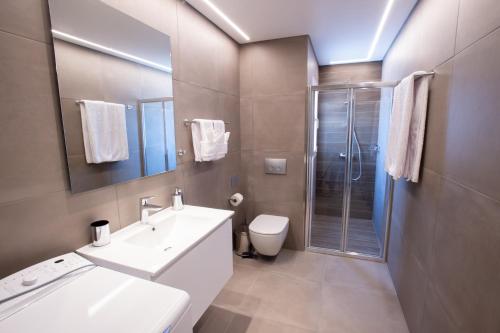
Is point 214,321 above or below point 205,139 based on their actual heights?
below

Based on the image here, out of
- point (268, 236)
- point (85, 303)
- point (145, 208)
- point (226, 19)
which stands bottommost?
point (268, 236)

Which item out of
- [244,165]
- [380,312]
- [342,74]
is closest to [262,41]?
[244,165]

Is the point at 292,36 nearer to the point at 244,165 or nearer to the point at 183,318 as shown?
the point at 244,165

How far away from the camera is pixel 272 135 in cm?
288

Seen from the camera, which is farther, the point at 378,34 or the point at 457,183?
the point at 378,34

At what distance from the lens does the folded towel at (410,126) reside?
1646mm

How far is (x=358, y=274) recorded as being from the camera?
2.51 m

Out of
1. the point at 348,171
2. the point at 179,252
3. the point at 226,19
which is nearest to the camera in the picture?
the point at 179,252

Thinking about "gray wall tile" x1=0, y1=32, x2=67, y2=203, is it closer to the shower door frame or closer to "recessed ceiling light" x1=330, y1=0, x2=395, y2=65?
the shower door frame

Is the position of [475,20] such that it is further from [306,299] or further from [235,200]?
[235,200]

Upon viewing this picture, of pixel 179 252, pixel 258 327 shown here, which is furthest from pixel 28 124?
pixel 258 327

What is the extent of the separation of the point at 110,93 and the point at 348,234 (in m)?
2.96

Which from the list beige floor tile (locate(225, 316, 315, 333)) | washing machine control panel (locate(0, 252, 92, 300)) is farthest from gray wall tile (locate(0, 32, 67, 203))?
beige floor tile (locate(225, 316, 315, 333))

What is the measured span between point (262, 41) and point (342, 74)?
176 centimetres
